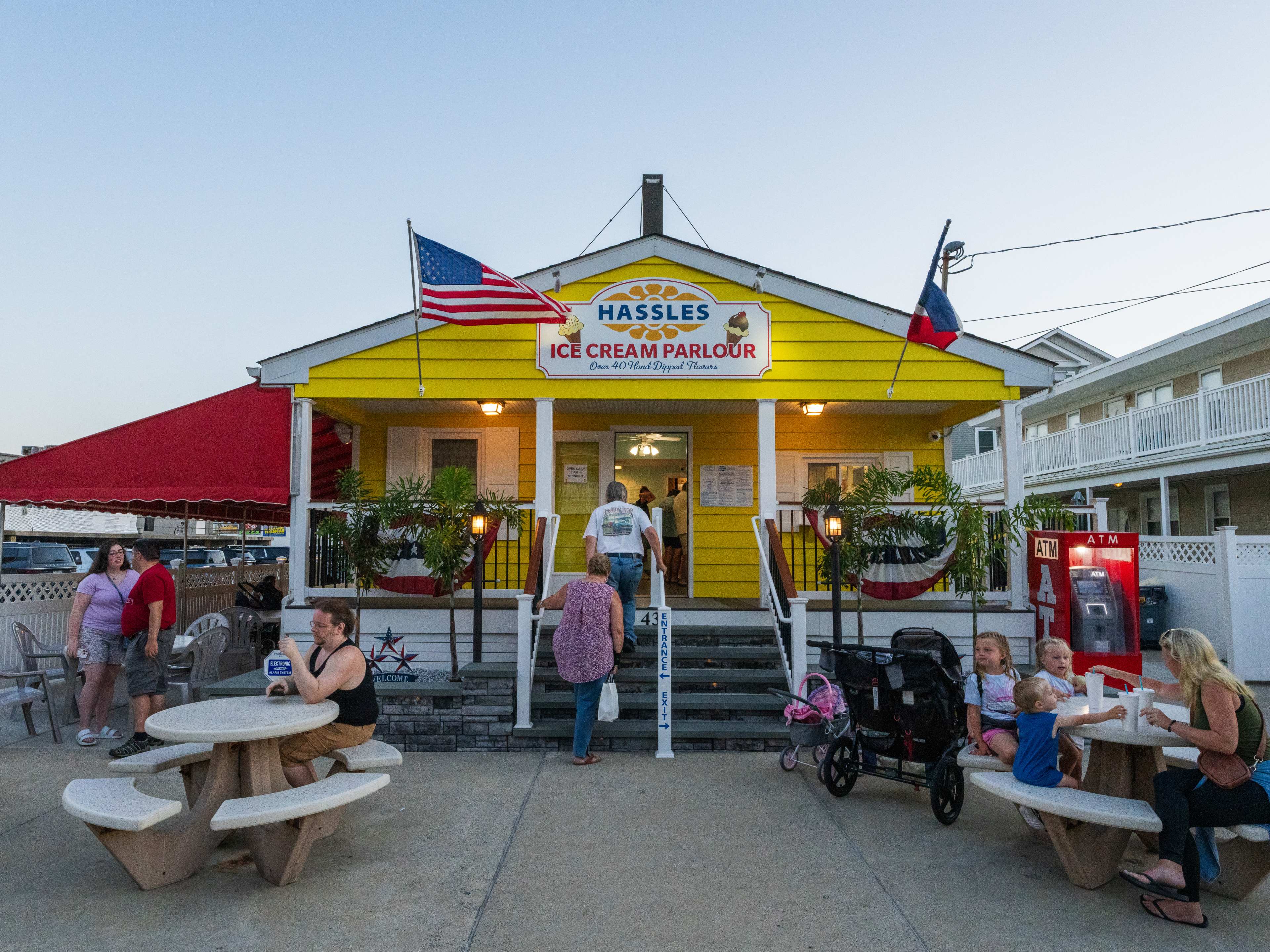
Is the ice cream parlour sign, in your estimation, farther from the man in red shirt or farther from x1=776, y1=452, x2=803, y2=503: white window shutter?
the man in red shirt

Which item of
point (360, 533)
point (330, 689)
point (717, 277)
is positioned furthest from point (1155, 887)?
point (717, 277)

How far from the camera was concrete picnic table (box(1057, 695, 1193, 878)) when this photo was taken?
11.8ft

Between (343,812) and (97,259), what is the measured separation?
13.5 metres

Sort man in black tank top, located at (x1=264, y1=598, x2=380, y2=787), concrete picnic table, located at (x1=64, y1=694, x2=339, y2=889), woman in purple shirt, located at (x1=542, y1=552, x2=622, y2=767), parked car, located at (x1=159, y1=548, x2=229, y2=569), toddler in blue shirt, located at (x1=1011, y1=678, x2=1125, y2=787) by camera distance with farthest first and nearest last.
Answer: parked car, located at (x1=159, y1=548, x2=229, y2=569), woman in purple shirt, located at (x1=542, y1=552, x2=622, y2=767), man in black tank top, located at (x1=264, y1=598, x2=380, y2=787), toddler in blue shirt, located at (x1=1011, y1=678, x2=1125, y2=787), concrete picnic table, located at (x1=64, y1=694, x2=339, y2=889)

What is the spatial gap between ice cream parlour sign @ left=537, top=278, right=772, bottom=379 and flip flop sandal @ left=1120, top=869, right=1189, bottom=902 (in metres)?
5.56

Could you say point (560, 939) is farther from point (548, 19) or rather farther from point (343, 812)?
point (548, 19)

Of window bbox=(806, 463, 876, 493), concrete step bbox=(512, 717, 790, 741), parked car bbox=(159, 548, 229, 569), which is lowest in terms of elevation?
concrete step bbox=(512, 717, 790, 741)

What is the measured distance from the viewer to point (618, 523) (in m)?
6.87

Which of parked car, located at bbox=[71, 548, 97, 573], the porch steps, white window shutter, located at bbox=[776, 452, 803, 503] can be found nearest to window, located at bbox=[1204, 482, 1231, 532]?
white window shutter, located at bbox=[776, 452, 803, 503]

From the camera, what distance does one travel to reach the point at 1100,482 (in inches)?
712

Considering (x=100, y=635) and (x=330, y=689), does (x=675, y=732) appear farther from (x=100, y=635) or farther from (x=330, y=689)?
(x=100, y=635)

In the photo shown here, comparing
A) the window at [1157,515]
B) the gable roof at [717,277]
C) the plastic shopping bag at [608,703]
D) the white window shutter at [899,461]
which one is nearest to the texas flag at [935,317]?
the gable roof at [717,277]

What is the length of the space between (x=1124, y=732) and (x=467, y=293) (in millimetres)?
6107

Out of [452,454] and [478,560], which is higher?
[452,454]
